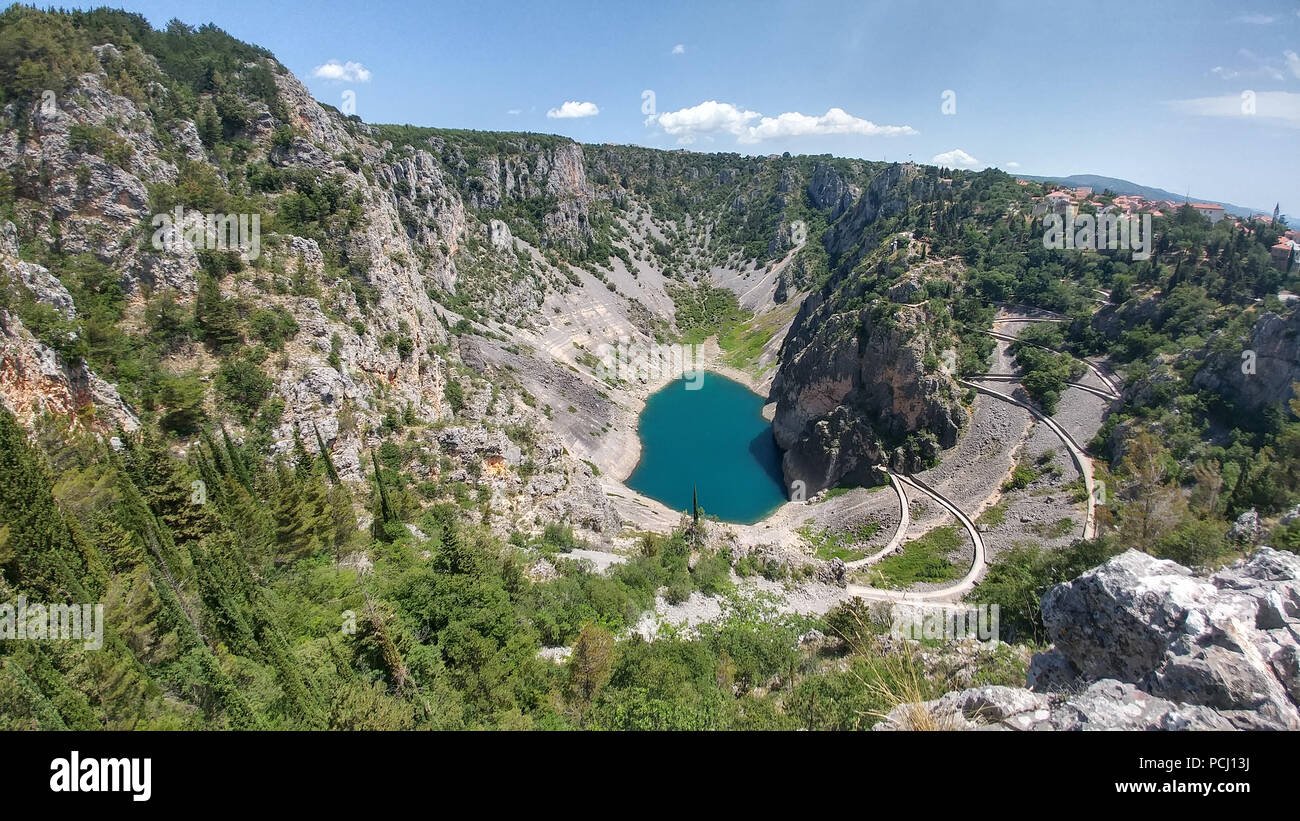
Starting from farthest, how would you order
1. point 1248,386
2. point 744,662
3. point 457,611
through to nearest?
point 1248,386 < point 744,662 < point 457,611

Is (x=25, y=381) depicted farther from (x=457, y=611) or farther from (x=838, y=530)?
(x=838, y=530)

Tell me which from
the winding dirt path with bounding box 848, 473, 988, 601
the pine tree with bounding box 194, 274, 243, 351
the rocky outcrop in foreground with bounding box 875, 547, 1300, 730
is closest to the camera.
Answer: the rocky outcrop in foreground with bounding box 875, 547, 1300, 730

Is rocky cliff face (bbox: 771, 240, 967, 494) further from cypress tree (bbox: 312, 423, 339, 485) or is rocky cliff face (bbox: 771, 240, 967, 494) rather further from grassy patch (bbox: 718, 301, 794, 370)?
cypress tree (bbox: 312, 423, 339, 485)

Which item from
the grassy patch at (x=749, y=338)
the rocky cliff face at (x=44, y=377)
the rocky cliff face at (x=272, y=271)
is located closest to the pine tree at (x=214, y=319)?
the rocky cliff face at (x=272, y=271)

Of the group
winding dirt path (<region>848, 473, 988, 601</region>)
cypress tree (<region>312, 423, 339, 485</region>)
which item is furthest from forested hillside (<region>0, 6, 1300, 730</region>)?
winding dirt path (<region>848, 473, 988, 601</region>)
